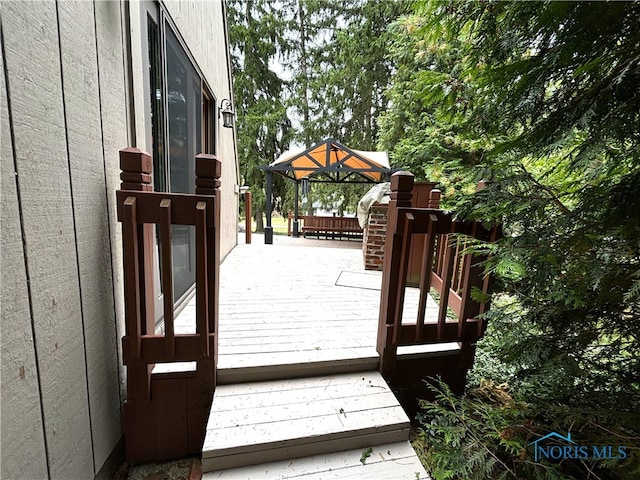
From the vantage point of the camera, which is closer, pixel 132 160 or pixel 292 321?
pixel 132 160

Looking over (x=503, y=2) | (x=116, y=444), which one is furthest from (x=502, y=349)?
(x=116, y=444)

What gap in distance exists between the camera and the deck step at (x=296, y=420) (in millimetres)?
1279

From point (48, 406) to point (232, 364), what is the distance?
791 mm

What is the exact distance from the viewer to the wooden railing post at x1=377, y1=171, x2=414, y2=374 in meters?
1.72

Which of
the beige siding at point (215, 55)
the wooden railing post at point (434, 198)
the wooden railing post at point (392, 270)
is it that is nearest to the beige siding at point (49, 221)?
the wooden railing post at point (392, 270)

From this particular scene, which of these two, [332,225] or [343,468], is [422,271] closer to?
[343,468]

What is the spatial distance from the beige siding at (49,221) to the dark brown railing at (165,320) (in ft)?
0.76

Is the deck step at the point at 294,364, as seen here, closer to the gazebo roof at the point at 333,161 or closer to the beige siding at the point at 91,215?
the beige siding at the point at 91,215

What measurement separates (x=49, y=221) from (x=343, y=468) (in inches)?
62.4

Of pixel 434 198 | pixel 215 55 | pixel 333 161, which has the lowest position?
pixel 434 198

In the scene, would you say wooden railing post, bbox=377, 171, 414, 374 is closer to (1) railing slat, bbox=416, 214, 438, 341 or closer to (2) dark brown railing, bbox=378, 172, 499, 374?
(2) dark brown railing, bbox=378, 172, 499, 374

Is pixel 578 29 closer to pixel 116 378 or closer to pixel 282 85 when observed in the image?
pixel 116 378

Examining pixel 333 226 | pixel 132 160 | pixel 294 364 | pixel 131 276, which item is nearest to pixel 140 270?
pixel 131 276

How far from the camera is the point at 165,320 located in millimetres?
1389
